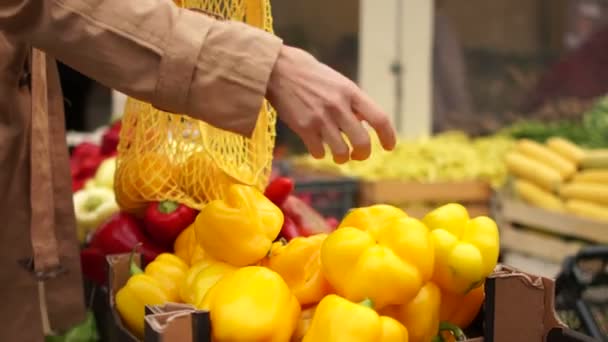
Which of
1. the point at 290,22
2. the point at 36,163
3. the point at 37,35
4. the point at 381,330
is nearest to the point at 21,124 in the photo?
the point at 36,163

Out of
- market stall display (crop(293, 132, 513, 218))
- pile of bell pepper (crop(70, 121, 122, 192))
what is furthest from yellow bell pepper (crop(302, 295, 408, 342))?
market stall display (crop(293, 132, 513, 218))

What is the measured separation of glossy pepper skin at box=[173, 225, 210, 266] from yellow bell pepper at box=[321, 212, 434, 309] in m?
0.36

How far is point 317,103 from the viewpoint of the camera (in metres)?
1.32

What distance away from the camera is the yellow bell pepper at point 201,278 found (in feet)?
A: 5.09

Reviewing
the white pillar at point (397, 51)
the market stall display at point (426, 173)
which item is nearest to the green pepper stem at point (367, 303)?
the market stall display at point (426, 173)

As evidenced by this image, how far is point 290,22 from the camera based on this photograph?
5770 mm

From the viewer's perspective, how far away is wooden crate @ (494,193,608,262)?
4.05 m

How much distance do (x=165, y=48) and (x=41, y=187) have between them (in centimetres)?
60

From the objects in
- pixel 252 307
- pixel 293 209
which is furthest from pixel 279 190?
pixel 252 307

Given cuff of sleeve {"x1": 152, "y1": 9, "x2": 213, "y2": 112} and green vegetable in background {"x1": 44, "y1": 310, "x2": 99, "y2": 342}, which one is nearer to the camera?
cuff of sleeve {"x1": 152, "y1": 9, "x2": 213, "y2": 112}

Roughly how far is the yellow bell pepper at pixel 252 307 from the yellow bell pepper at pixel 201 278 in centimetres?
7

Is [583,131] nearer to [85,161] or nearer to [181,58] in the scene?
[85,161]

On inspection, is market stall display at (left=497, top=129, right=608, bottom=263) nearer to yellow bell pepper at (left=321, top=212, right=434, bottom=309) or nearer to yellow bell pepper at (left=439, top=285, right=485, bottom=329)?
yellow bell pepper at (left=439, top=285, right=485, bottom=329)

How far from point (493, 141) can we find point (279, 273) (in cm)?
439
